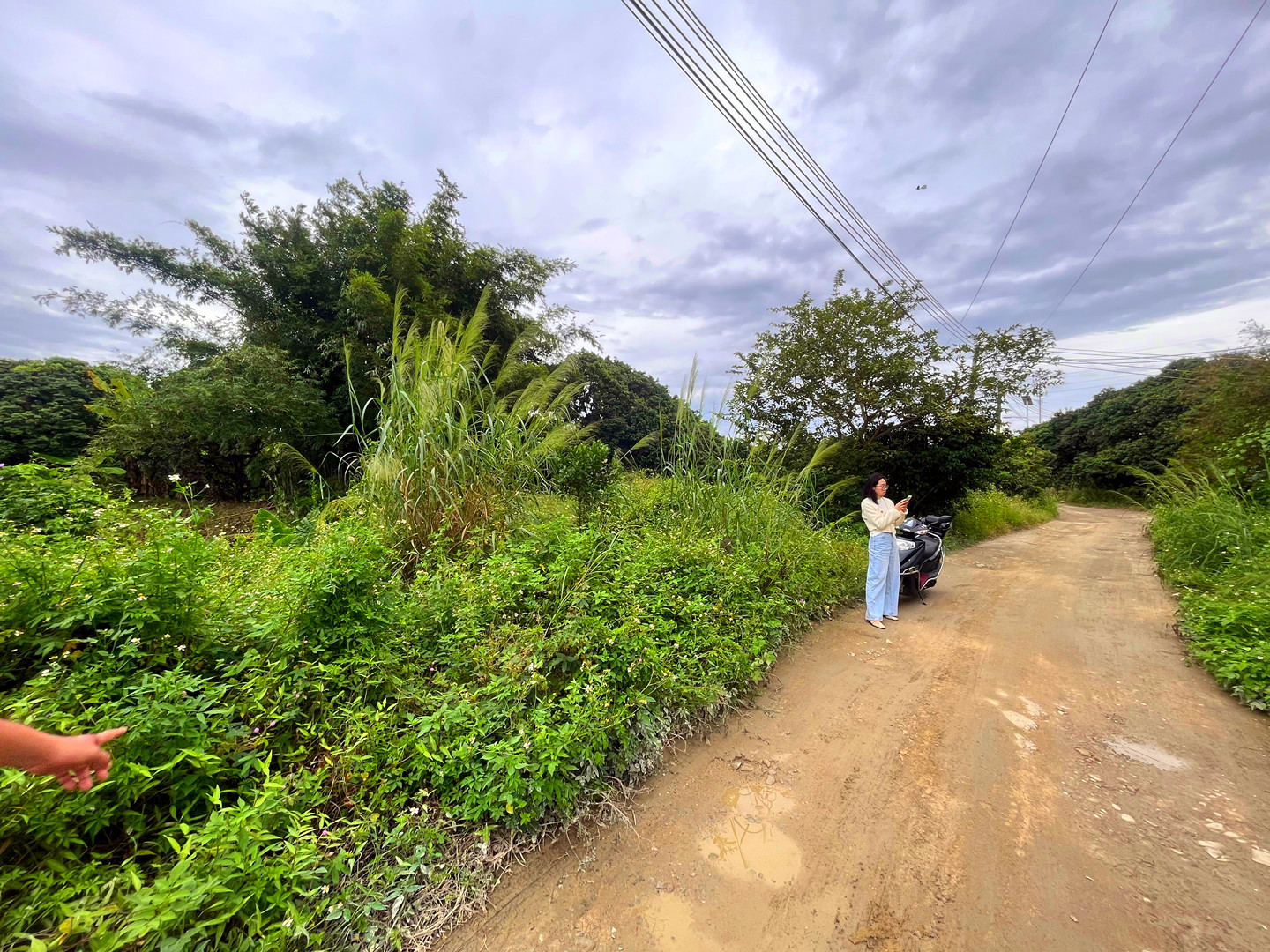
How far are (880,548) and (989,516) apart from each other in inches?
328

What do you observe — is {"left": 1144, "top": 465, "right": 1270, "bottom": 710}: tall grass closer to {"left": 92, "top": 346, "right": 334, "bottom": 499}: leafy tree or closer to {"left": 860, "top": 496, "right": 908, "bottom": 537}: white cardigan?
{"left": 860, "top": 496, "right": 908, "bottom": 537}: white cardigan

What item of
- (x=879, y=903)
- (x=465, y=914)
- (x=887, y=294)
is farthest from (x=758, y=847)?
(x=887, y=294)

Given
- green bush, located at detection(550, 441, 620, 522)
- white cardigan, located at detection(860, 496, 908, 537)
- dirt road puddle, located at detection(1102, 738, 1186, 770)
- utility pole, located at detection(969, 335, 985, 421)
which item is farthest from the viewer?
utility pole, located at detection(969, 335, 985, 421)

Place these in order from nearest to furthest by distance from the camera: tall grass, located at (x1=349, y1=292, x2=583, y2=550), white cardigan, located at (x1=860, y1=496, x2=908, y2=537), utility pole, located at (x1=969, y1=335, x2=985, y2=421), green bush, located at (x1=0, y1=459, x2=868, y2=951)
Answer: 1. green bush, located at (x1=0, y1=459, x2=868, y2=951)
2. tall grass, located at (x1=349, y1=292, x2=583, y2=550)
3. white cardigan, located at (x1=860, y1=496, x2=908, y2=537)
4. utility pole, located at (x1=969, y1=335, x2=985, y2=421)

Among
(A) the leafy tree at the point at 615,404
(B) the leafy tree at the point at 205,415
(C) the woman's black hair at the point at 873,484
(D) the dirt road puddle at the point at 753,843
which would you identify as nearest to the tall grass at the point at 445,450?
(D) the dirt road puddle at the point at 753,843

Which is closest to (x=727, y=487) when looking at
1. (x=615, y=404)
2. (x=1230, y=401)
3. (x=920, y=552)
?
(x=920, y=552)

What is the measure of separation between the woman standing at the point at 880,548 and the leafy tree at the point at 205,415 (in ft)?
25.0

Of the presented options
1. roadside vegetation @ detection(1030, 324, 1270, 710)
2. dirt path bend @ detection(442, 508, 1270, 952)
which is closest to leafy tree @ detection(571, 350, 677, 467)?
roadside vegetation @ detection(1030, 324, 1270, 710)

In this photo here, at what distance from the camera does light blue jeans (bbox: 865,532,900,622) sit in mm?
4055

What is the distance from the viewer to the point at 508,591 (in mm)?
2492

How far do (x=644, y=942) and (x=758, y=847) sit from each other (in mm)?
564

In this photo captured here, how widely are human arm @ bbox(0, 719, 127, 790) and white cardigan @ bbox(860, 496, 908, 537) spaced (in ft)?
14.6

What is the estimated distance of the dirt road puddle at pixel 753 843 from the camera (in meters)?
1.64

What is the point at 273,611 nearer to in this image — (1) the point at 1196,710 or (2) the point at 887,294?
(1) the point at 1196,710
